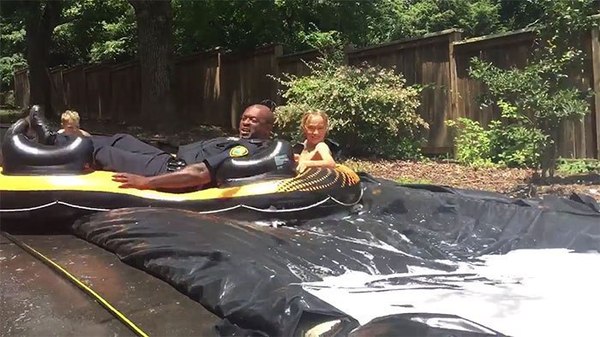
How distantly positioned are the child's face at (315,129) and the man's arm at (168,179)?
105cm

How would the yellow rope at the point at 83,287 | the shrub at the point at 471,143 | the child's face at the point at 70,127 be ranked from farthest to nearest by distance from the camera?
the shrub at the point at 471,143
the child's face at the point at 70,127
the yellow rope at the point at 83,287

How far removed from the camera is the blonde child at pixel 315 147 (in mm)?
5680

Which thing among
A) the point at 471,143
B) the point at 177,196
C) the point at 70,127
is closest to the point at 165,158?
the point at 177,196

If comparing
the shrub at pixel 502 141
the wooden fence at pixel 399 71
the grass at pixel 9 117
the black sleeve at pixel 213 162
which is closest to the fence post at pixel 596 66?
the wooden fence at pixel 399 71

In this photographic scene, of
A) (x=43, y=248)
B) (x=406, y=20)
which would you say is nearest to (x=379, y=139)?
(x=43, y=248)

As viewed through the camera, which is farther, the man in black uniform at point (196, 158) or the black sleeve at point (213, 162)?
the black sleeve at point (213, 162)

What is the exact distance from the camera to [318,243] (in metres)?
4.46

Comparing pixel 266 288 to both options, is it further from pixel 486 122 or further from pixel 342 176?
pixel 486 122

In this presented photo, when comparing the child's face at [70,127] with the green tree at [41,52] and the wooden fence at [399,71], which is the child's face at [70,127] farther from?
the green tree at [41,52]

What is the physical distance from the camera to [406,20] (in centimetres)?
2548

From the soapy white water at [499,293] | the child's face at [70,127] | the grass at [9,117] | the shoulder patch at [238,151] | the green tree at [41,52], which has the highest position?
the green tree at [41,52]

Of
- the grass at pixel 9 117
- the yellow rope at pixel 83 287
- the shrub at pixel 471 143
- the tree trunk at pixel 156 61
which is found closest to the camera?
the yellow rope at pixel 83 287

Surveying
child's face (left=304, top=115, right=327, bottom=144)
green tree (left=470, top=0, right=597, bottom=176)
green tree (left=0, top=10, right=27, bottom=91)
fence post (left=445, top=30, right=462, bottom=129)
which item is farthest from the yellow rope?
green tree (left=0, top=10, right=27, bottom=91)

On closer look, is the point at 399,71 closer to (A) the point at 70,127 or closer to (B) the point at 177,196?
(A) the point at 70,127
